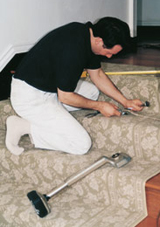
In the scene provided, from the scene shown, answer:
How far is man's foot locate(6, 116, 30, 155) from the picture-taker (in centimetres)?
235

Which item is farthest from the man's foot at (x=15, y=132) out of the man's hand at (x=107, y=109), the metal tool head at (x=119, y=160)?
the metal tool head at (x=119, y=160)

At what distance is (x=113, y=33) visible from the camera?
1981 millimetres

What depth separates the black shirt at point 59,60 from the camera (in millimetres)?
2041

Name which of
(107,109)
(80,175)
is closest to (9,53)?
(107,109)

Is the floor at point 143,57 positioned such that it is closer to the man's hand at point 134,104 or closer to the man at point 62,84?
the man's hand at point 134,104

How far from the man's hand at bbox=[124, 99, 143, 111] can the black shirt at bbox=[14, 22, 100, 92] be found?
481 millimetres

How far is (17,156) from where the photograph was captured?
235 centimetres

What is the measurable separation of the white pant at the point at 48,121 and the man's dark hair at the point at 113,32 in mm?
574

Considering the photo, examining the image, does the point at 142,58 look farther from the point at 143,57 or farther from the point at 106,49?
the point at 106,49

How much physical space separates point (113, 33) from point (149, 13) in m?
3.94

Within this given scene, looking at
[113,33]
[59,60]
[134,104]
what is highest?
[113,33]

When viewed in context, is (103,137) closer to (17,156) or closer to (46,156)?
(46,156)

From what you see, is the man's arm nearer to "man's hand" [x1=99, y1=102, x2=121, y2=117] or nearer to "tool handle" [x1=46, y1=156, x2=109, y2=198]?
"man's hand" [x1=99, y1=102, x2=121, y2=117]

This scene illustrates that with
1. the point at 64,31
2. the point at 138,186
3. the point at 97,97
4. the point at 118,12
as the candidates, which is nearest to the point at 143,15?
the point at 118,12
